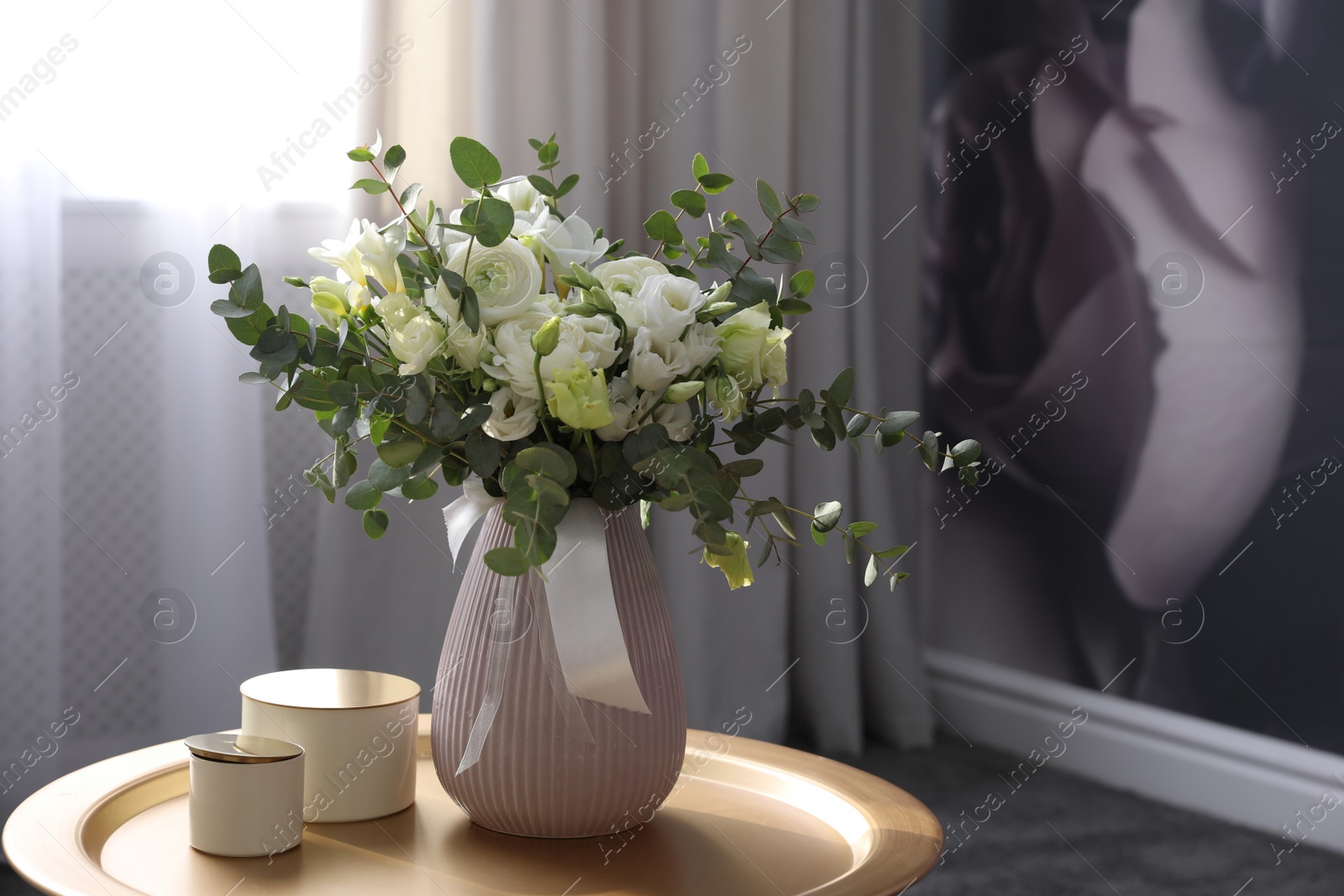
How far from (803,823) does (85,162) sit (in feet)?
4.77

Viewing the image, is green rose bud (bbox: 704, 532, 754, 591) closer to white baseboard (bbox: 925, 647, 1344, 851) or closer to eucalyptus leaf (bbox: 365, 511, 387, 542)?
eucalyptus leaf (bbox: 365, 511, 387, 542)

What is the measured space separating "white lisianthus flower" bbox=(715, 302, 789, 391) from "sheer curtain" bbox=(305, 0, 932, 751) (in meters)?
1.21

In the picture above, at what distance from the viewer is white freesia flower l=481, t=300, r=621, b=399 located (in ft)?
2.40

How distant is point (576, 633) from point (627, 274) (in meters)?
0.25

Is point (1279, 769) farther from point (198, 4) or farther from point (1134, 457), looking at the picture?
point (198, 4)

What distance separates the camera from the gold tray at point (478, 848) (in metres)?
0.75

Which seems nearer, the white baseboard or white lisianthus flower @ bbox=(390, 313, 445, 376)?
white lisianthus flower @ bbox=(390, 313, 445, 376)

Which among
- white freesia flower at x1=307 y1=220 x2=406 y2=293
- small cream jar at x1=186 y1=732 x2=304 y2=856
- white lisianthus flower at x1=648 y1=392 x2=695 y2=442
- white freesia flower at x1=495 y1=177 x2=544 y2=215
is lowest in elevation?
small cream jar at x1=186 y1=732 x2=304 y2=856

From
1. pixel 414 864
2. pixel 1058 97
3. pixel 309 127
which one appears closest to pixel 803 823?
pixel 414 864

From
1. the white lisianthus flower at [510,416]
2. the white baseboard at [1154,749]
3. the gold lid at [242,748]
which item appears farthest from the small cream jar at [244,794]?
the white baseboard at [1154,749]

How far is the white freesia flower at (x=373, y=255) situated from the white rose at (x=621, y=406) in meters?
0.16

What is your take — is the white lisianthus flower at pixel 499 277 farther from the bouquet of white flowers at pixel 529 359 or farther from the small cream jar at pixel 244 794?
the small cream jar at pixel 244 794

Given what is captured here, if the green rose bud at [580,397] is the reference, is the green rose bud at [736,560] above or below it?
below

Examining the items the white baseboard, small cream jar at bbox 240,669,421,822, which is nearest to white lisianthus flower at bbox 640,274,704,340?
small cream jar at bbox 240,669,421,822
